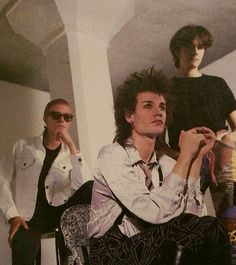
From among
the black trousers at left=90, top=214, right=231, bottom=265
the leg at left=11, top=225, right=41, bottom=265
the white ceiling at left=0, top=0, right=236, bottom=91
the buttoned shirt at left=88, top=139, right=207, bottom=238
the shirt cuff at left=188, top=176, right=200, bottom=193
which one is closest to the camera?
the black trousers at left=90, top=214, right=231, bottom=265

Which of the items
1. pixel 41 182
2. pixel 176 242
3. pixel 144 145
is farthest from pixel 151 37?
pixel 176 242

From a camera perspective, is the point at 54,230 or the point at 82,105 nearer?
the point at 54,230

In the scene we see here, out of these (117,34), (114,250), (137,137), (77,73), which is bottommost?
(114,250)

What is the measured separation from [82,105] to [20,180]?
1.22 feet

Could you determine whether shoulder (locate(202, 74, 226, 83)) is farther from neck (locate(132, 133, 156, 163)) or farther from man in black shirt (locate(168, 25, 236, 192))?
neck (locate(132, 133, 156, 163))

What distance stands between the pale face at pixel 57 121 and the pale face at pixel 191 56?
1.55 ft

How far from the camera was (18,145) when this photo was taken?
5.14 ft

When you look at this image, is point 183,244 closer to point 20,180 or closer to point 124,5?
point 20,180

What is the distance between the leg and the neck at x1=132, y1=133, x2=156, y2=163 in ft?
1.56

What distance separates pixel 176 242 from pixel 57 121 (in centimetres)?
71

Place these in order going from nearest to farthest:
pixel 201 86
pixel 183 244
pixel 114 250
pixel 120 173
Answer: pixel 183 244
pixel 114 250
pixel 120 173
pixel 201 86

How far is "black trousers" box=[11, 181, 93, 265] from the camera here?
4.62ft

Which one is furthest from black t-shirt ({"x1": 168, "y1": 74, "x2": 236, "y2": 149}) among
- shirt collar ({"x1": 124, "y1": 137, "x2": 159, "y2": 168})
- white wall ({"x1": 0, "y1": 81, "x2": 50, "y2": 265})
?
white wall ({"x1": 0, "y1": 81, "x2": 50, "y2": 265})

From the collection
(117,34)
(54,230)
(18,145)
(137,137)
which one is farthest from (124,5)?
(54,230)
